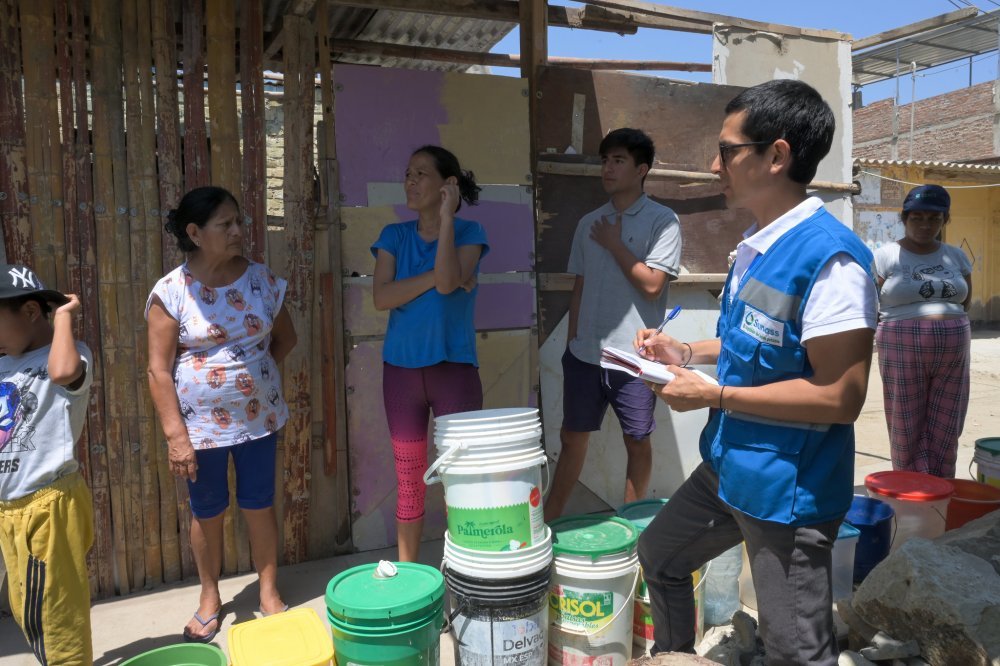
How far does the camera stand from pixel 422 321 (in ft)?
10.1

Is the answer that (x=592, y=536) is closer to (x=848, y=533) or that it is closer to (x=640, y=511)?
(x=640, y=511)

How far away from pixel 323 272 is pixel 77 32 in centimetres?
152

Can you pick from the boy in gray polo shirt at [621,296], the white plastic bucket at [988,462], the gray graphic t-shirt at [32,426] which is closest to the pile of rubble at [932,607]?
the white plastic bucket at [988,462]

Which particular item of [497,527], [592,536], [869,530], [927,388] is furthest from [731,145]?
[927,388]

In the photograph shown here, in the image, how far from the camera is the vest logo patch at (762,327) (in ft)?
5.88

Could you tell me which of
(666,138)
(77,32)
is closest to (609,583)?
(666,138)

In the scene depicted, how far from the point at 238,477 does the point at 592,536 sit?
4.97 ft

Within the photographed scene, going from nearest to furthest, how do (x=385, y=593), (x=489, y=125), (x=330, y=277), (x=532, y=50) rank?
(x=385, y=593)
(x=330, y=277)
(x=489, y=125)
(x=532, y=50)

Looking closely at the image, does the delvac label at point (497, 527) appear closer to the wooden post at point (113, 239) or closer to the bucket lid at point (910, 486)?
the wooden post at point (113, 239)

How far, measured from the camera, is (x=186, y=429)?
2893 millimetres

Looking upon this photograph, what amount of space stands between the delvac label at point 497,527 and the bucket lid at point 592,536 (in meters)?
0.21

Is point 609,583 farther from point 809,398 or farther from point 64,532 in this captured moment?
point 64,532

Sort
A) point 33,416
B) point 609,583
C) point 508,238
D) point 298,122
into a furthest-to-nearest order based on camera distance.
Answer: point 508,238 < point 298,122 < point 609,583 < point 33,416

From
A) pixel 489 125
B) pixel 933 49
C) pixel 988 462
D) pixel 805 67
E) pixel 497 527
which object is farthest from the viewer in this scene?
pixel 933 49
